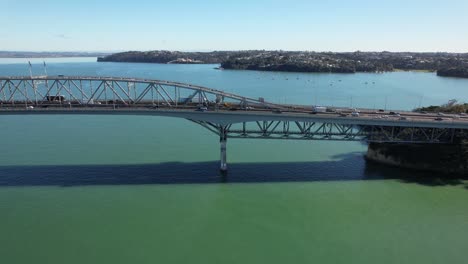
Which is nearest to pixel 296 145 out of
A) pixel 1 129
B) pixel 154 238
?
pixel 154 238

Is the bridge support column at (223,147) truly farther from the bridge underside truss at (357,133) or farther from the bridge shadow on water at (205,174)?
the bridge shadow on water at (205,174)

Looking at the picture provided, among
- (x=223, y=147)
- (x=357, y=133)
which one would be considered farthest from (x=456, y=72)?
(x=223, y=147)

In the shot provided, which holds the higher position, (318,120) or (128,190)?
(318,120)

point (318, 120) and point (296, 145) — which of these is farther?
point (296, 145)

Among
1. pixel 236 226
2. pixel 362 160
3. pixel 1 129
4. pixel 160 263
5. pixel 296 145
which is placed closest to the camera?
pixel 160 263

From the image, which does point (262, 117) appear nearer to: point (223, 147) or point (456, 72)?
point (223, 147)

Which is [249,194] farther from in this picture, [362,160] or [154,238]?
[362,160]
